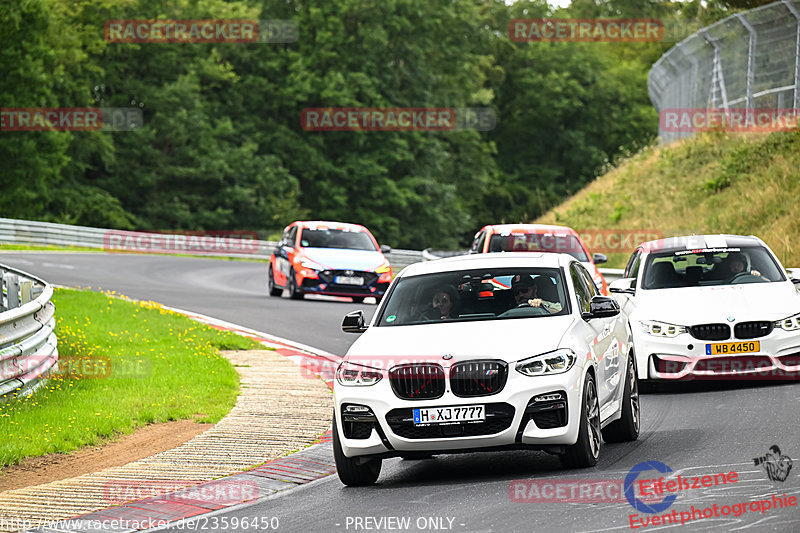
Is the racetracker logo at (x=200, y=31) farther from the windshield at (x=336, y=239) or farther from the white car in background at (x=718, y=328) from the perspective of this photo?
the white car in background at (x=718, y=328)

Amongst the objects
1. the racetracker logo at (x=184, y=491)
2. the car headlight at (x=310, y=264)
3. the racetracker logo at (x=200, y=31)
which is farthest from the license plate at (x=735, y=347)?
the racetracker logo at (x=200, y=31)

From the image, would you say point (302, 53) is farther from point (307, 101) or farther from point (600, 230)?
point (600, 230)

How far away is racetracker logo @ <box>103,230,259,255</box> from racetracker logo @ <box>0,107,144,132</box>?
359 inches

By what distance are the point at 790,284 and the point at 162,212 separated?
55.5 m

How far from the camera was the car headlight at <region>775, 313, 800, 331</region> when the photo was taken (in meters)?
13.5

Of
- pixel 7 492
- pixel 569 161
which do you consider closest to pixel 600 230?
pixel 7 492

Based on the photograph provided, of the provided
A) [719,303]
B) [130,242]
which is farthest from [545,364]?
[130,242]

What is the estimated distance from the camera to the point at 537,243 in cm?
2203

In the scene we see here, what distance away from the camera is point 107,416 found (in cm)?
1189

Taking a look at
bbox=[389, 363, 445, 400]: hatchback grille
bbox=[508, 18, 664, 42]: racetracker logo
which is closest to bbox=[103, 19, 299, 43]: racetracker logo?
bbox=[508, 18, 664, 42]: racetracker logo

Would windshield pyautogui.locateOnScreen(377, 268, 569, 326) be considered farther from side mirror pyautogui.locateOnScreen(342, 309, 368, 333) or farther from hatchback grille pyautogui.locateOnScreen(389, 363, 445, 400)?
hatchback grille pyautogui.locateOnScreen(389, 363, 445, 400)

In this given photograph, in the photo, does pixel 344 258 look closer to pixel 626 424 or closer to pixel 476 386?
pixel 626 424

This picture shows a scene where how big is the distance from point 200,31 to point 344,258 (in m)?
45.7

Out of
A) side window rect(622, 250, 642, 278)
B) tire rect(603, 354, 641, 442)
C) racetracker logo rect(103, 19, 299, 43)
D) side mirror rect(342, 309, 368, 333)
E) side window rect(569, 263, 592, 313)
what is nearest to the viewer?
side mirror rect(342, 309, 368, 333)
